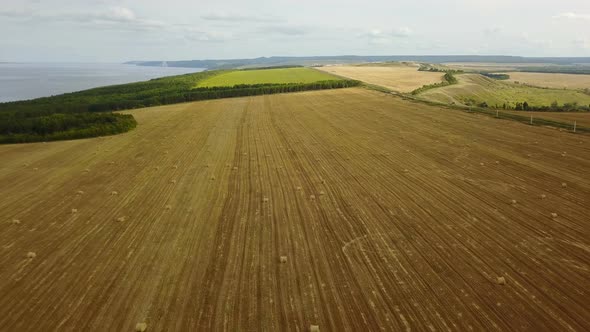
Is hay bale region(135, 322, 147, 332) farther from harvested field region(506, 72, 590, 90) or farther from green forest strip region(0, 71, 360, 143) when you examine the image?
harvested field region(506, 72, 590, 90)

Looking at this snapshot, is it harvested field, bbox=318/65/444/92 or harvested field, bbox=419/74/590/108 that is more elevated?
harvested field, bbox=318/65/444/92

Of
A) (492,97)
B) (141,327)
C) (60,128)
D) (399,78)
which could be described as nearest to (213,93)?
(60,128)

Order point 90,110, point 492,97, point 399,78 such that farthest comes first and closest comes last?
1. point 399,78
2. point 492,97
3. point 90,110

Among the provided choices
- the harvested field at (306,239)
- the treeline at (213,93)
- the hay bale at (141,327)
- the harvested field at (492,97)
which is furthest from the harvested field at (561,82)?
the hay bale at (141,327)

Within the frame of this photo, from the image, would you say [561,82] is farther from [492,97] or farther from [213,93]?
[213,93]

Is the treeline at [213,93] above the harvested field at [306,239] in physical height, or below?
above

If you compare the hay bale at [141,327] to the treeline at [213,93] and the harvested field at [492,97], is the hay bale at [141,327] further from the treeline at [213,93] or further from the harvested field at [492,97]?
the harvested field at [492,97]

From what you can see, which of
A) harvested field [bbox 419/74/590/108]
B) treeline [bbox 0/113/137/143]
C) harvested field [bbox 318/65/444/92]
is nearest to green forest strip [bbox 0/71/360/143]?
treeline [bbox 0/113/137/143]
